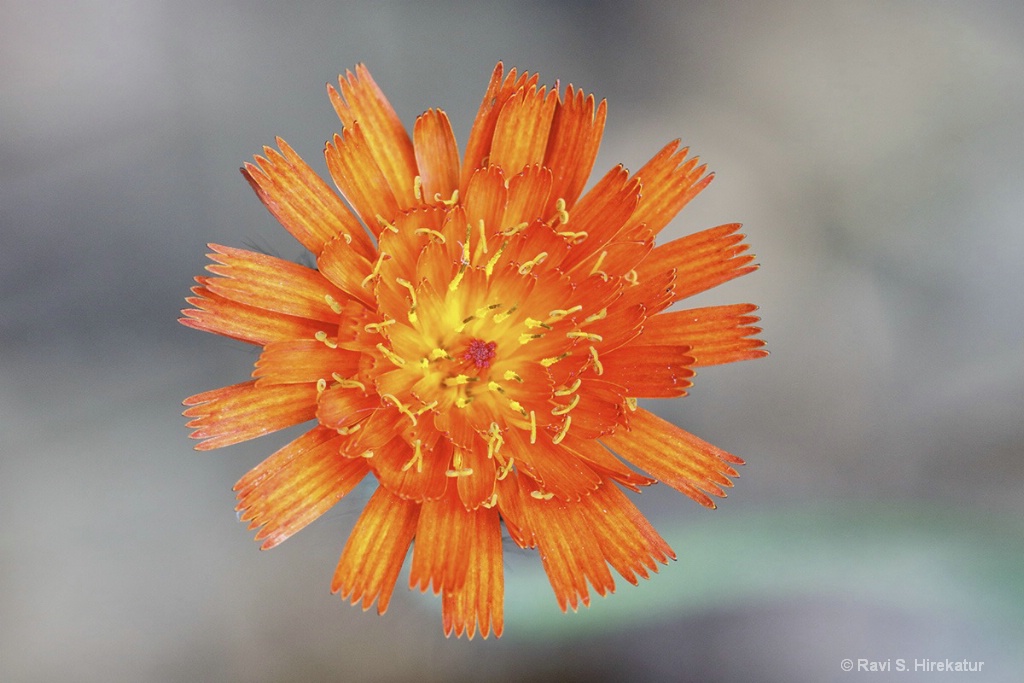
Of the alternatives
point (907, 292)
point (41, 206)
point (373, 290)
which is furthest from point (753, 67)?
point (41, 206)

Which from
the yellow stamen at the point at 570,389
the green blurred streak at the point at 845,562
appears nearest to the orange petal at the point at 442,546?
the yellow stamen at the point at 570,389

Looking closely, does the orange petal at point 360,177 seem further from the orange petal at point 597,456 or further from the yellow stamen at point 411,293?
the orange petal at point 597,456

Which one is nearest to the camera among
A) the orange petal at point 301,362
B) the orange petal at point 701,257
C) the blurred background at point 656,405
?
the orange petal at point 301,362

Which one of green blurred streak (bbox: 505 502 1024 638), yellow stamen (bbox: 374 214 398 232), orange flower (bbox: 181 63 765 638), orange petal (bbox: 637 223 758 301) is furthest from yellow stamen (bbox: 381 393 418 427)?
green blurred streak (bbox: 505 502 1024 638)

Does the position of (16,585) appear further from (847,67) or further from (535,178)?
(847,67)

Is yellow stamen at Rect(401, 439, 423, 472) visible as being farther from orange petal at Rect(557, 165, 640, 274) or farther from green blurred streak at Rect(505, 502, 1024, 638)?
green blurred streak at Rect(505, 502, 1024, 638)

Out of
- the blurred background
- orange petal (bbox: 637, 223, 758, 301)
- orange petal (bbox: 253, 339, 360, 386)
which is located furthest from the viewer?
the blurred background

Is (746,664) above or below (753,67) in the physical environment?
below
